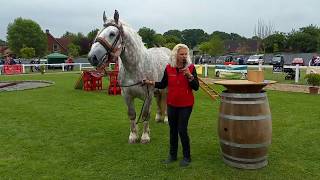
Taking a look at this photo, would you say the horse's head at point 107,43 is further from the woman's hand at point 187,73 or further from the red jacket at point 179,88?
the woman's hand at point 187,73

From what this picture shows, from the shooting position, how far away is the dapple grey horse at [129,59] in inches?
201

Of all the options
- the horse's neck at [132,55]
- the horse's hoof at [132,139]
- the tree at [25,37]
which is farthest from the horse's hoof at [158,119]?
the tree at [25,37]

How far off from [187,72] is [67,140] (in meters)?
3.08

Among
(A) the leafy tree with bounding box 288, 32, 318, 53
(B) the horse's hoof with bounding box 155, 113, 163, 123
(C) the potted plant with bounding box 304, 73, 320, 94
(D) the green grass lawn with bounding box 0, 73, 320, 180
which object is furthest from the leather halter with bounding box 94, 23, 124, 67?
(A) the leafy tree with bounding box 288, 32, 318, 53

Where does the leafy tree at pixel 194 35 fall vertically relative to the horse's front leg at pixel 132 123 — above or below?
above

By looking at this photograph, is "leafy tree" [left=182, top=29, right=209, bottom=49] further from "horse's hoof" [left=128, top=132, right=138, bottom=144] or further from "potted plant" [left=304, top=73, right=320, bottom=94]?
"horse's hoof" [left=128, top=132, right=138, bottom=144]

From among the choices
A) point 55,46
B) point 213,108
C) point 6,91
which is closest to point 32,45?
point 55,46

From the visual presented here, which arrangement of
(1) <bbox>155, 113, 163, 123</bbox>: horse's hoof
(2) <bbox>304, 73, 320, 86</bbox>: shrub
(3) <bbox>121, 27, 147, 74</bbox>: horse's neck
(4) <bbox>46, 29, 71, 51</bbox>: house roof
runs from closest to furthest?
(3) <bbox>121, 27, 147, 74</bbox>: horse's neck, (1) <bbox>155, 113, 163, 123</bbox>: horse's hoof, (2) <bbox>304, 73, 320, 86</bbox>: shrub, (4) <bbox>46, 29, 71, 51</bbox>: house roof


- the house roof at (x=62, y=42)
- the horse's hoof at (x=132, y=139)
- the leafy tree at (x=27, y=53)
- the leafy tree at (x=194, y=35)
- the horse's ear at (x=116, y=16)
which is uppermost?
the leafy tree at (x=194, y=35)

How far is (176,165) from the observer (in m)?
A: 5.17

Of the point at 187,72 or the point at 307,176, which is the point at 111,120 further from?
the point at 307,176

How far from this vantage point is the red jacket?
4.97m

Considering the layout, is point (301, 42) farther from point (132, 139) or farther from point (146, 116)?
point (132, 139)

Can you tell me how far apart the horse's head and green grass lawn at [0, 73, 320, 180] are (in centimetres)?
158
